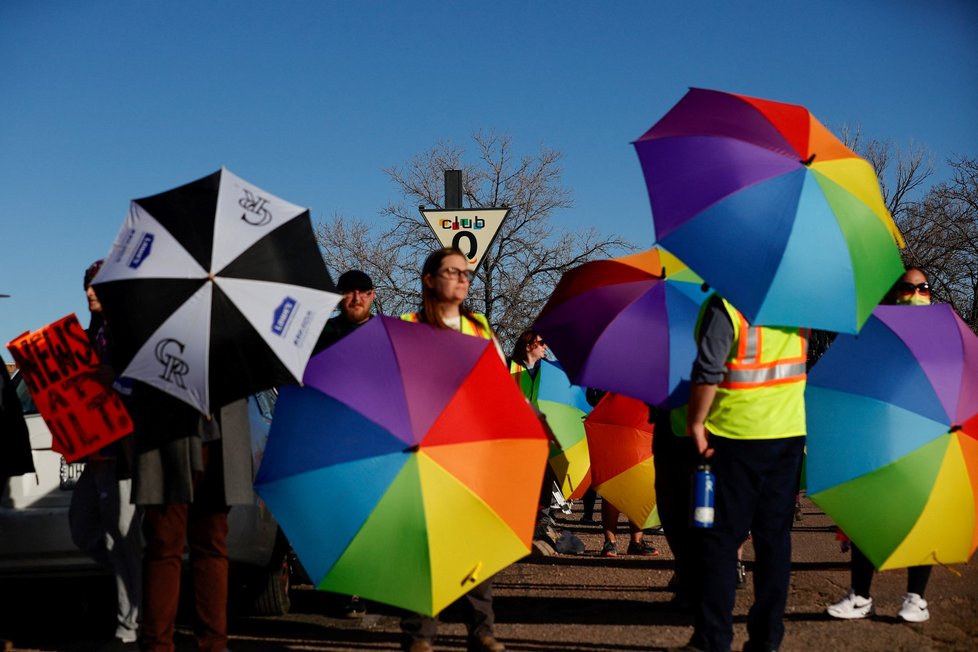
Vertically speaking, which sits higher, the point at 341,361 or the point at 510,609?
the point at 341,361

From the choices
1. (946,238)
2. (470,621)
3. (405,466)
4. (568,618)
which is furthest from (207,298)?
(946,238)

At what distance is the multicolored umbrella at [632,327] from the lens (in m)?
6.58

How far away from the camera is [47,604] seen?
793cm

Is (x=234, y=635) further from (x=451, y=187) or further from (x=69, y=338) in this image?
(x=451, y=187)

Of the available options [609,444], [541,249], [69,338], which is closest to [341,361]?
[69,338]

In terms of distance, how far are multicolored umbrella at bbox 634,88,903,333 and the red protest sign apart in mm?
2854

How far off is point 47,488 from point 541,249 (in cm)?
3934

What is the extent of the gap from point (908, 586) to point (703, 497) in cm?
217

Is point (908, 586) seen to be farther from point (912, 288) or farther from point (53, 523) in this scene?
point (53, 523)

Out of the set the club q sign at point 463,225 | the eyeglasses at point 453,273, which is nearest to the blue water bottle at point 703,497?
the eyeglasses at point 453,273

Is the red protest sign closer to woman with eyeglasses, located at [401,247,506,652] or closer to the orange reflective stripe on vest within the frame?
woman with eyeglasses, located at [401,247,506,652]

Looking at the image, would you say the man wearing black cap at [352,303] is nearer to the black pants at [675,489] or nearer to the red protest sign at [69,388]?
Answer: the red protest sign at [69,388]

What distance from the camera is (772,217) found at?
16.3ft

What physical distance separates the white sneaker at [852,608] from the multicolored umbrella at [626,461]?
5.83ft
